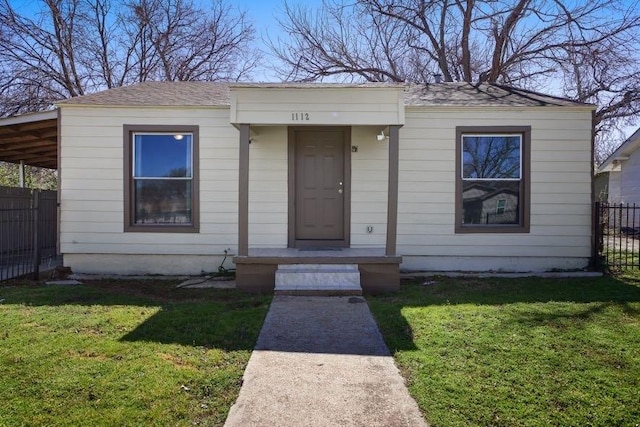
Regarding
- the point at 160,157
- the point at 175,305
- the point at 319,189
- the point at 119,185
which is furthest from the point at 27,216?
the point at 319,189

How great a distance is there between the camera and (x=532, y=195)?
775 cm

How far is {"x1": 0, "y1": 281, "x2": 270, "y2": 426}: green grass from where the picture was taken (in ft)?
9.12

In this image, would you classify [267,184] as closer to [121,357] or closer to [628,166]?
[121,357]

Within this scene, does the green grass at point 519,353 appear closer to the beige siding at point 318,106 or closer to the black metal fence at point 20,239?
the beige siding at point 318,106

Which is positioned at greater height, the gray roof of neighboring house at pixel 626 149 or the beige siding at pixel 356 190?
the gray roof of neighboring house at pixel 626 149

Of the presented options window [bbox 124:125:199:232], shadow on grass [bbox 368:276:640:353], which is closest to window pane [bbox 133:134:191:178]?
window [bbox 124:125:199:232]

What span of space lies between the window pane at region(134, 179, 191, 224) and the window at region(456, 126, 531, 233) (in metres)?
4.83

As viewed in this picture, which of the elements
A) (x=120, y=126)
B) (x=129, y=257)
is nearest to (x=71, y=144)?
(x=120, y=126)

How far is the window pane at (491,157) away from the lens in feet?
25.6

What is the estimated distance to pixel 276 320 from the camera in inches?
193

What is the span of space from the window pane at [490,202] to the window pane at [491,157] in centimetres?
15

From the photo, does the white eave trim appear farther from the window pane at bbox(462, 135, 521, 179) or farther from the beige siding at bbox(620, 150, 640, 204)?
the beige siding at bbox(620, 150, 640, 204)

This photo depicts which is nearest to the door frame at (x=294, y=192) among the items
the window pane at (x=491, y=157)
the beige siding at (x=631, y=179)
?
the window pane at (x=491, y=157)

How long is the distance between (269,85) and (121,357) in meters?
4.85
